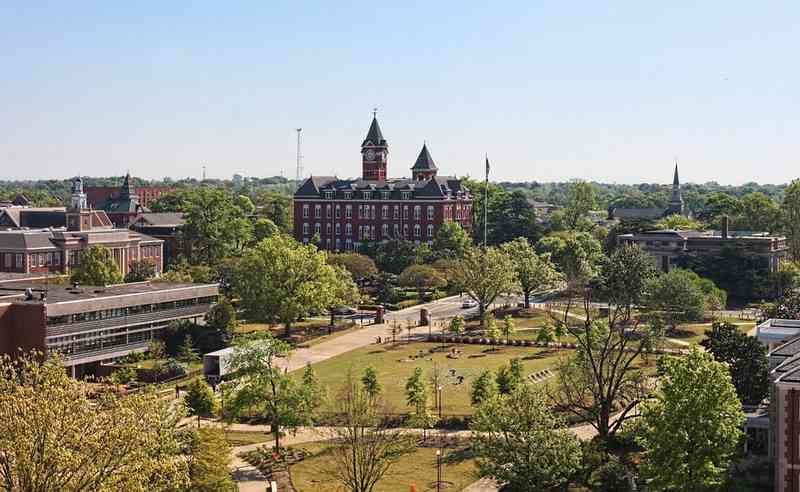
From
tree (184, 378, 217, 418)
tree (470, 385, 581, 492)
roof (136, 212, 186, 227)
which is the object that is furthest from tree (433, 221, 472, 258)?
tree (470, 385, 581, 492)

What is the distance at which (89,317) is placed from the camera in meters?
53.8

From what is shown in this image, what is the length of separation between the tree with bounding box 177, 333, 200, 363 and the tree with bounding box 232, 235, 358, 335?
23.9ft

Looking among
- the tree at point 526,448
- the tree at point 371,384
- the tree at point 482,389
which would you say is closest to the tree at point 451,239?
the tree at point 371,384

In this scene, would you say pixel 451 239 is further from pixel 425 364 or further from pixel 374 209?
pixel 425 364

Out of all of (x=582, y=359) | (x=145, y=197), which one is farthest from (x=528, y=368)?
(x=145, y=197)

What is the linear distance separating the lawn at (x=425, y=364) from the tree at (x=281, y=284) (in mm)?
6222

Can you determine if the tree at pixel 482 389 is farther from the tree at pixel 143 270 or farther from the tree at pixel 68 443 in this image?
the tree at pixel 143 270

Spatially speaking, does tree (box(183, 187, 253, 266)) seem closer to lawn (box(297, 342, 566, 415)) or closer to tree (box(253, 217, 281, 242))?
tree (box(253, 217, 281, 242))

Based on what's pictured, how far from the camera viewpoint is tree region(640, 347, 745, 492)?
30.5 m

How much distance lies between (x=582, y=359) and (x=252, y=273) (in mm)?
30308

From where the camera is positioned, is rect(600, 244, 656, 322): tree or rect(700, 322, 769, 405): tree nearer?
rect(700, 322, 769, 405): tree

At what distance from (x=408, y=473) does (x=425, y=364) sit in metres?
20.2

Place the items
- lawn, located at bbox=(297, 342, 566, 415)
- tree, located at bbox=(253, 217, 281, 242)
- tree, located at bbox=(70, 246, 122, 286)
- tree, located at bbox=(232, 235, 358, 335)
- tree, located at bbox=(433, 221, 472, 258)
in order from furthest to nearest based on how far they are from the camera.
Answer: tree, located at bbox=(253, 217, 281, 242) < tree, located at bbox=(433, 221, 472, 258) < tree, located at bbox=(70, 246, 122, 286) < tree, located at bbox=(232, 235, 358, 335) < lawn, located at bbox=(297, 342, 566, 415)

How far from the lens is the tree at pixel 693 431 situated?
1200 inches
